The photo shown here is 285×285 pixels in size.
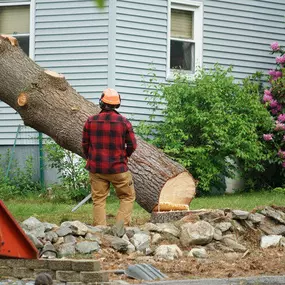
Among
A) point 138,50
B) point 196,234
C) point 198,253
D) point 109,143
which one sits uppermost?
point 138,50

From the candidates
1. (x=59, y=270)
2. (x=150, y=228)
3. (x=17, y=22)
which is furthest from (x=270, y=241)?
(x=17, y=22)

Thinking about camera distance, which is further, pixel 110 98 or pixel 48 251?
pixel 110 98

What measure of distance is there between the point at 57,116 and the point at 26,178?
7.13 metres

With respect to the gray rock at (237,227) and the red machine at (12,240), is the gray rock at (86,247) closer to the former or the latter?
the red machine at (12,240)

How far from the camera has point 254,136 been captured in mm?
19703

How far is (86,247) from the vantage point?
9.85 meters

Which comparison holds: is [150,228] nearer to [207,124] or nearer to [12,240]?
[12,240]

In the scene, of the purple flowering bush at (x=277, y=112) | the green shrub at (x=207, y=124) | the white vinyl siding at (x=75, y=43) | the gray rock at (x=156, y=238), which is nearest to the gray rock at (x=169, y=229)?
the gray rock at (x=156, y=238)

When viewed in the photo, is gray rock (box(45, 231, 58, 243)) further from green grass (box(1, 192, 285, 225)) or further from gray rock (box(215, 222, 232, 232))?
green grass (box(1, 192, 285, 225))

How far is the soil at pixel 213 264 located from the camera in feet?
28.5

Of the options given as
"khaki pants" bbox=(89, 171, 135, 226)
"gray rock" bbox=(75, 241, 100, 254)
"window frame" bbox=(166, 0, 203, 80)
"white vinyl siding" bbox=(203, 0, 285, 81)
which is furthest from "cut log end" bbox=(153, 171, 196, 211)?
"white vinyl siding" bbox=(203, 0, 285, 81)

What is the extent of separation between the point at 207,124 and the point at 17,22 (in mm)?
4559

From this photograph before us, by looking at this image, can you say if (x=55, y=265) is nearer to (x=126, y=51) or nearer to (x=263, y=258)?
(x=263, y=258)

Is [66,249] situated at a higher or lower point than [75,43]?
lower
